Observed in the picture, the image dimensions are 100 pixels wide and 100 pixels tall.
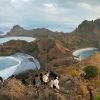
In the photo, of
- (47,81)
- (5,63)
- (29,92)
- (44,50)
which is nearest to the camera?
(29,92)

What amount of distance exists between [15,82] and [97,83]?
78.7 feet

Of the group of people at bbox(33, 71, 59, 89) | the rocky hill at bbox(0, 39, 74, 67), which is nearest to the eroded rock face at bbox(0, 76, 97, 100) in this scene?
the group of people at bbox(33, 71, 59, 89)

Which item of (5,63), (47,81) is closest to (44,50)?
(5,63)

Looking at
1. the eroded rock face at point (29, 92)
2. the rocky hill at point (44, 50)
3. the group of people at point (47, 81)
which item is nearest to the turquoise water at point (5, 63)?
the group of people at point (47, 81)

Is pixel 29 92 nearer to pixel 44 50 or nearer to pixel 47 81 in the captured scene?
pixel 47 81

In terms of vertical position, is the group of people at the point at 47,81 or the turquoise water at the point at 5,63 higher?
the turquoise water at the point at 5,63

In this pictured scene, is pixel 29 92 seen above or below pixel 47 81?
below

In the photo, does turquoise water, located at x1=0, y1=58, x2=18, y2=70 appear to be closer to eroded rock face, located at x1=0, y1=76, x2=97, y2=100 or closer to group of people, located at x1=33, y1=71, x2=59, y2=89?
group of people, located at x1=33, y1=71, x2=59, y2=89

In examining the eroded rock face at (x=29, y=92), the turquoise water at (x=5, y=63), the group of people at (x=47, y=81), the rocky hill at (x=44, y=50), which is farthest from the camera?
the rocky hill at (x=44, y=50)

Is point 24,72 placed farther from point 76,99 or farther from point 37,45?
point 37,45

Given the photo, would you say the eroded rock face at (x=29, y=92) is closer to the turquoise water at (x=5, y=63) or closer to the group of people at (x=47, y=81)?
the group of people at (x=47, y=81)

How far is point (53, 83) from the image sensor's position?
22.8 m

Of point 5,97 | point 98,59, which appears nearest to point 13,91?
point 5,97

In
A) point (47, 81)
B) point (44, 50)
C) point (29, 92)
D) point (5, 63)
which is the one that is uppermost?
point (5, 63)
